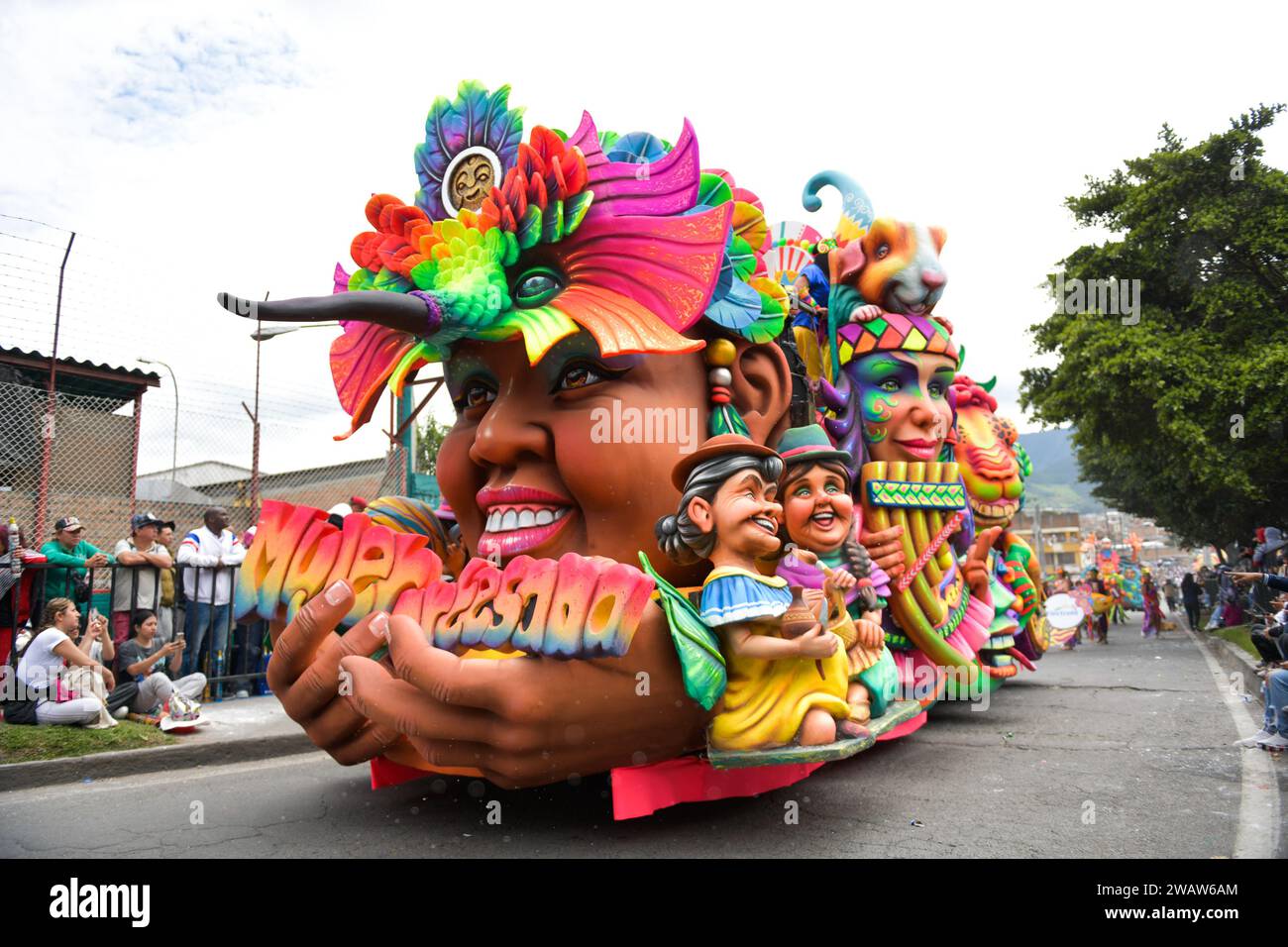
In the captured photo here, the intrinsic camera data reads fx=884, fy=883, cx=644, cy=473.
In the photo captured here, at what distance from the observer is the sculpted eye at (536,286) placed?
12.4 feet

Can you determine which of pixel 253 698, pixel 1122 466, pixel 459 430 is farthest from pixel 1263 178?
pixel 253 698

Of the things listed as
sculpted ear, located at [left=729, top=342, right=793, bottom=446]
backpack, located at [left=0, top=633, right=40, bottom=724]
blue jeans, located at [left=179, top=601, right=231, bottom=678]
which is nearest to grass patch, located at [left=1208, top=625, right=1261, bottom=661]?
sculpted ear, located at [left=729, top=342, right=793, bottom=446]

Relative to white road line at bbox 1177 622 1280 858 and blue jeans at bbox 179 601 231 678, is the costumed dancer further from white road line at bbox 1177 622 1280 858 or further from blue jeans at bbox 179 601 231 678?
blue jeans at bbox 179 601 231 678

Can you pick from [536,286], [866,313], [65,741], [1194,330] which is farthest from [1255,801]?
[1194,330]

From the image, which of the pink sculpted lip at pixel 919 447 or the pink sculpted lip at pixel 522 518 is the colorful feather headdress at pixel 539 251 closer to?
the pink sculpted lip at pixel 522 518

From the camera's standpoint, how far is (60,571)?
20.3ft

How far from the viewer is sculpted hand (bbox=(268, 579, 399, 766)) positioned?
3.52 m

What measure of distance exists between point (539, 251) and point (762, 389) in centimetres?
126

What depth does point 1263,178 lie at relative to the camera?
13.0 meters

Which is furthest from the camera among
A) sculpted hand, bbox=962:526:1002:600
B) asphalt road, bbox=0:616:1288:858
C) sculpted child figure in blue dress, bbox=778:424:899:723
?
sculpted hand, bbox=962:526:1002:600

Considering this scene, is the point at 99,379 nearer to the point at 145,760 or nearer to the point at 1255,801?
the point at 145,760

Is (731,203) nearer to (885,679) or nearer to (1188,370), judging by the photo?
(885,679)

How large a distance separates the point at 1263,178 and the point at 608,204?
13392 mm

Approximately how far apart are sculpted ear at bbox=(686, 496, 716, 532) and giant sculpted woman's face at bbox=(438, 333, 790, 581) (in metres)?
0.36
